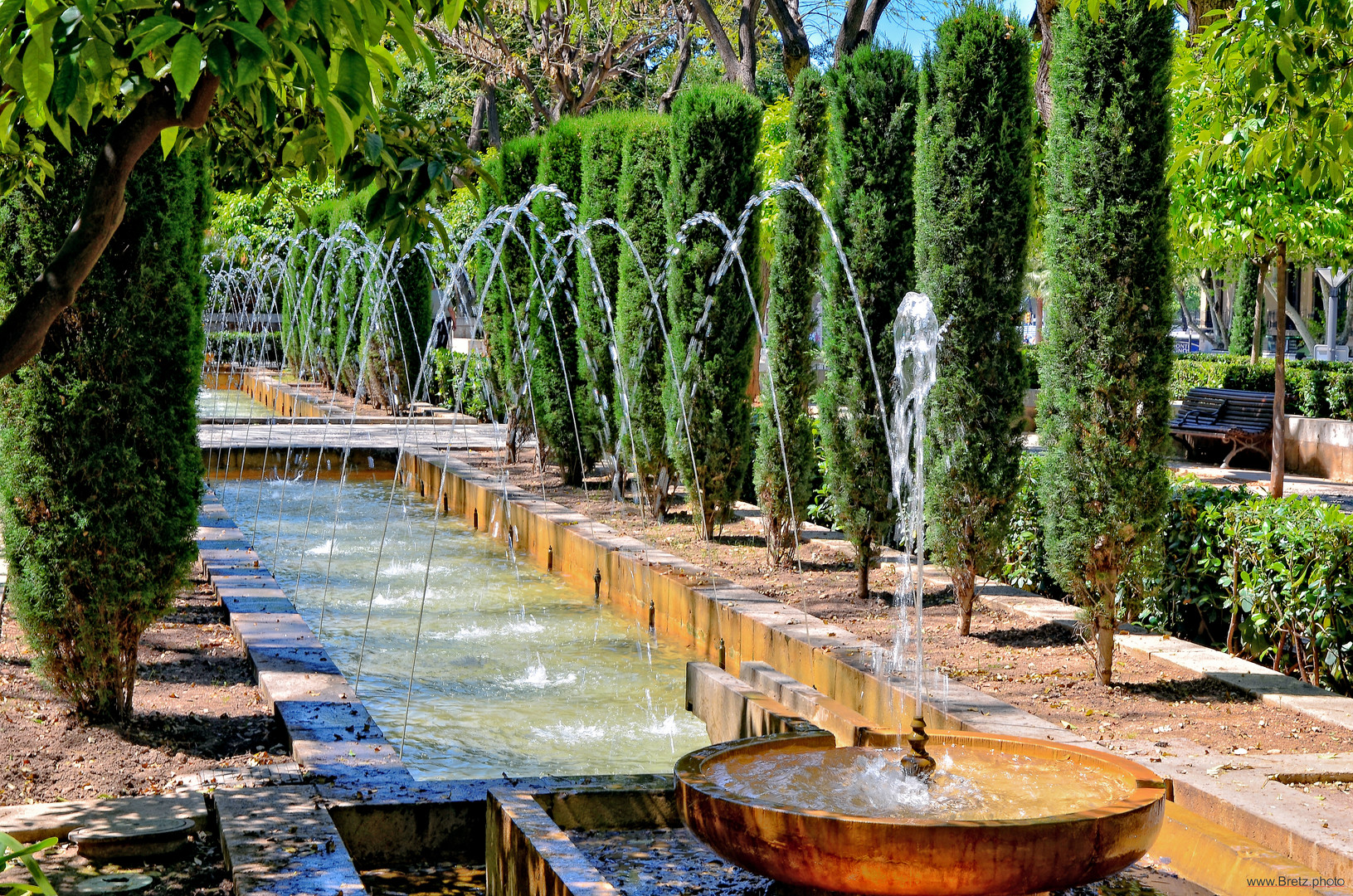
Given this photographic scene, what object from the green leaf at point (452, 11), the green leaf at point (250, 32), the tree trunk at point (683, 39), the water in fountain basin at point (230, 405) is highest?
the tree trunk at point (683, 39)

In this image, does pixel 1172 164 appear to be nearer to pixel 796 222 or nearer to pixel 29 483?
pixel 796 222

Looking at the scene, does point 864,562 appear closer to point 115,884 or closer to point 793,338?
point 793,338

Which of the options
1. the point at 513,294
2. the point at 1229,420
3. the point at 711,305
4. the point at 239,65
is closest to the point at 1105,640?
the point at 711,305

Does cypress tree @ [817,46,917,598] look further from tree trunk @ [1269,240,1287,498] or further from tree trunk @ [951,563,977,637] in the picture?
tree trunk @ [1269,240,1287,498]

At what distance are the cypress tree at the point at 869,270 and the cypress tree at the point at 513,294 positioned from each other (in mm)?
6304

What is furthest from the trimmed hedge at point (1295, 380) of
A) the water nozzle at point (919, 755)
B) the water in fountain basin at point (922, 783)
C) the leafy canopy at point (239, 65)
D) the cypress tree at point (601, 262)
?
the leafy canopy at point (239, 65)

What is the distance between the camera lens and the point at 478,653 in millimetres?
7762

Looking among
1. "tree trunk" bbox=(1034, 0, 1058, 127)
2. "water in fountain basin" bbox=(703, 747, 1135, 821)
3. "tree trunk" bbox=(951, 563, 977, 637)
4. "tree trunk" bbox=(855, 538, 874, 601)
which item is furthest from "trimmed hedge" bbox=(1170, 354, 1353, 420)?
"water in fountain basin" bbox=(703, 747, 1135, 821)

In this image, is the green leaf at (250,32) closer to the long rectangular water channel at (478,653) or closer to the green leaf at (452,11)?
the green leaf at (452,11)

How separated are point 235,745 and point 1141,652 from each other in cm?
431

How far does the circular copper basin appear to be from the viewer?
337 centimetres

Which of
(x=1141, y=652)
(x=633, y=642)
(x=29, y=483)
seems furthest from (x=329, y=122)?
(x=633, y=642)

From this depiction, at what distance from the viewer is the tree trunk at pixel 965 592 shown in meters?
7.10

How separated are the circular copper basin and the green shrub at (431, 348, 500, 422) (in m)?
14.8
